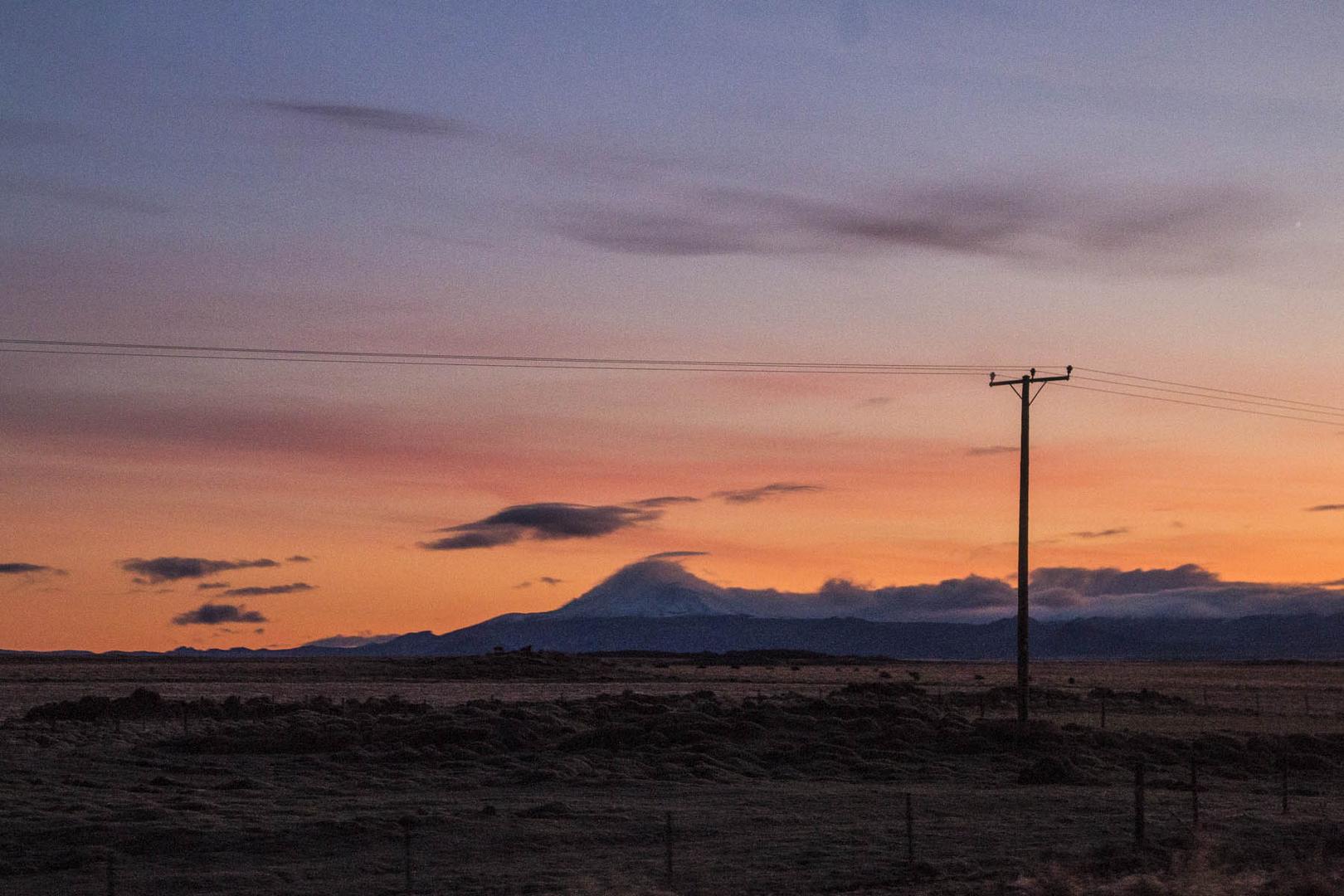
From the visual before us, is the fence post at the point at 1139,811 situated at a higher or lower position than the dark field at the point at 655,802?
higher

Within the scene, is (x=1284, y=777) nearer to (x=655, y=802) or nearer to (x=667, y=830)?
(x=655, y=802)

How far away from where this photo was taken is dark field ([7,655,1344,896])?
2780 centimetres

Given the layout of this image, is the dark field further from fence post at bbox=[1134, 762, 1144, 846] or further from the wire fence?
fence post at bbox=[1134, 762, 1144, 846]

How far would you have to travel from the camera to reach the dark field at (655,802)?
91.2 feet

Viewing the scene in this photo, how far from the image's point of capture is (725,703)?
86.3m

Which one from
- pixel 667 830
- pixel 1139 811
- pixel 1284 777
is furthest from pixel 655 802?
pixel 1284 777

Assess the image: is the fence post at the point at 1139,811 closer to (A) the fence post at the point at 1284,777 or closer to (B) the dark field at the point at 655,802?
(B) the dark field at the point at 655,802

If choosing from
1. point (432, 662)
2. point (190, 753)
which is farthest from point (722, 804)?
point (432, 662)

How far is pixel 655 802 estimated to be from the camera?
39.6m

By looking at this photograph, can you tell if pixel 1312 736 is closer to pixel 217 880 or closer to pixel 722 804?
pixel 722 804

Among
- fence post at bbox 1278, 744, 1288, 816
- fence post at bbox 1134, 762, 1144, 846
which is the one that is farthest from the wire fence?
fence post at bbox 1278, 744, 1288, 816

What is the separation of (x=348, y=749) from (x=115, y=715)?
29.6m

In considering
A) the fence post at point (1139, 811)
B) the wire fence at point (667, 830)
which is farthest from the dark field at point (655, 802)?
the fence post at point (1139, 811)

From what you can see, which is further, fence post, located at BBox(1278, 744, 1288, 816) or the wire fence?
fence post, located at BBox(1278, 744, 1288, 816)
